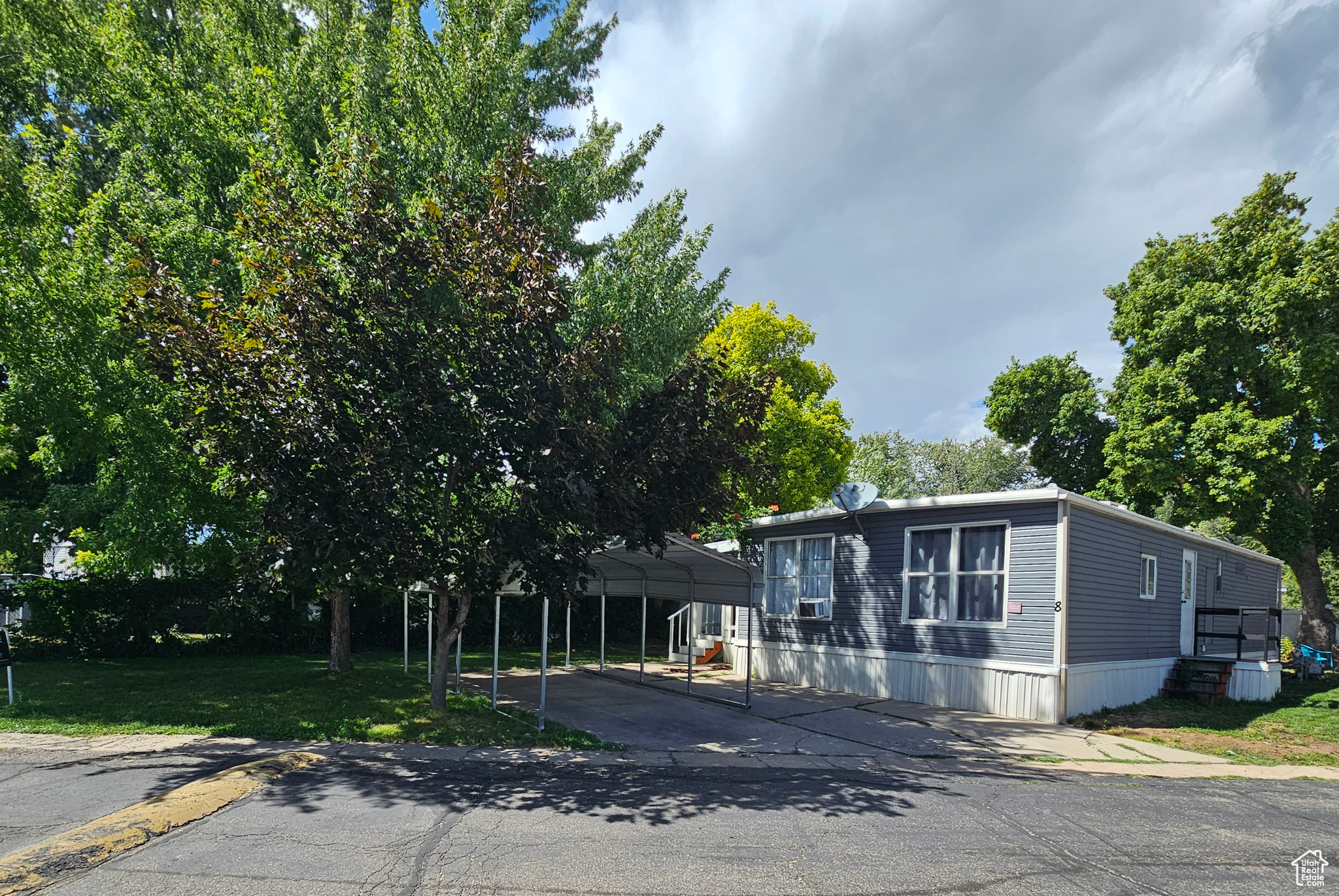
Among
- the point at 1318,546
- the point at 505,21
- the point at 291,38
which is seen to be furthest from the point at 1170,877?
the point at 1318,546

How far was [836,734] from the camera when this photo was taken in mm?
9664

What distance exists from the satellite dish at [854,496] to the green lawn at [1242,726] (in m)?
4.22

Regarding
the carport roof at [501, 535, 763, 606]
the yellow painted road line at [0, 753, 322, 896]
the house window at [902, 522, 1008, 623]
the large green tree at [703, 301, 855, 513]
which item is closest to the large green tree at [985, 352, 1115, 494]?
the large green tree at [703, 301, 855, 513]

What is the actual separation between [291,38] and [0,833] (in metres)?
13.3

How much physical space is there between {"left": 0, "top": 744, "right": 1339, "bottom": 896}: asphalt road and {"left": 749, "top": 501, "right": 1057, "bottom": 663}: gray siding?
338 cm

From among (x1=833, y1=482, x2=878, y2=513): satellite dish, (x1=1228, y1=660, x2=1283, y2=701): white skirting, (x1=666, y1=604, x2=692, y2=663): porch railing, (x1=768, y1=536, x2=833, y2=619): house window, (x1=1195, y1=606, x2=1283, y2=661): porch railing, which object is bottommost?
(x1=666, y1=604, x2=692, y2=663): porch railing

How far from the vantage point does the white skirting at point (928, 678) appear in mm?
10961

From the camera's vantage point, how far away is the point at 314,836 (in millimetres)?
5227

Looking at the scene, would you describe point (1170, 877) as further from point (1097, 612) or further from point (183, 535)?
point (183, 535)

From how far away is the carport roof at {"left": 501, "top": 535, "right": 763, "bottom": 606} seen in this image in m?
10.9

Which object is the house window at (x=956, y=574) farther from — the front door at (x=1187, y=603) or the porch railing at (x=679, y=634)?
the porch railing at (x=679, y=634)

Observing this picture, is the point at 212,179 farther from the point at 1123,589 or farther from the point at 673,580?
the point at 1123,589

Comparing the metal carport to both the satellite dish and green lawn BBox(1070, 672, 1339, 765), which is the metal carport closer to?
the satellite dish

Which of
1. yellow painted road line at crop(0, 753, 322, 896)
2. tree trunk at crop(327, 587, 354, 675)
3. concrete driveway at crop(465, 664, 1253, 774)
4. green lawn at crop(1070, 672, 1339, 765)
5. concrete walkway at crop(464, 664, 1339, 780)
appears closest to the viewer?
yellow painted road line at crop(0, 753, 322, 896)
